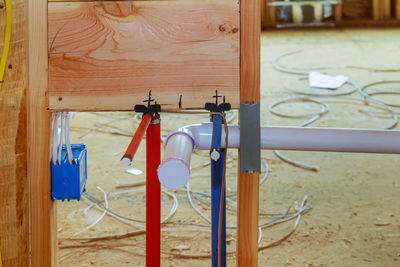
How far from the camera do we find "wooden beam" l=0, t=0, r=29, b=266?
118 cm

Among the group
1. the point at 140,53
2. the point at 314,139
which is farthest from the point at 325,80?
the point at 140,53

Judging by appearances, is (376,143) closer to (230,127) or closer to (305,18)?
(230,127)

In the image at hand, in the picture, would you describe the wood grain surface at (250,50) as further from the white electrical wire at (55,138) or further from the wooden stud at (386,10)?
the wooden stud at (386,10)

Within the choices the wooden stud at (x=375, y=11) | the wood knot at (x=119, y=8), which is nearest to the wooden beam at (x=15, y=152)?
the wood knot at (x=119, y=8)

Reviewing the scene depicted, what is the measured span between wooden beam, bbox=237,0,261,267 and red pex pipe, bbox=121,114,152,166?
0.21 m

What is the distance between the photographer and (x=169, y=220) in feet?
7.42

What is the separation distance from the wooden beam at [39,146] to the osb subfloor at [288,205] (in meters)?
0.72

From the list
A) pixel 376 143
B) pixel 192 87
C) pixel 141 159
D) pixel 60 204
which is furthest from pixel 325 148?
pixel 141 159

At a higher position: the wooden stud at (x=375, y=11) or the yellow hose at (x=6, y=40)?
the wooden stud at (x=375, y=11)

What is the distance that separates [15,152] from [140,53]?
342mm

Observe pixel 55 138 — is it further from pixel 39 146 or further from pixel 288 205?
pixel 288 205

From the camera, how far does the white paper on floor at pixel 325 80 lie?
14.1 ft

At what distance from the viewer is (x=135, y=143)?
96 cm

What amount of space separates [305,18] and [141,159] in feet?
14.0
